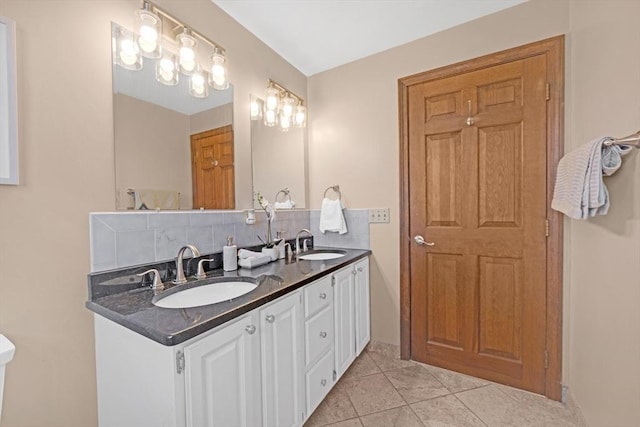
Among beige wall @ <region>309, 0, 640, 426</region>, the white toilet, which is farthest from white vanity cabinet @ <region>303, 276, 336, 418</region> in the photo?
the white toilet

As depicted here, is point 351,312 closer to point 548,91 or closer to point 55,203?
point 55,203

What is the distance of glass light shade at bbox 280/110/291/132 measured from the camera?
212 cm

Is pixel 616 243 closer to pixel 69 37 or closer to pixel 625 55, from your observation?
pixel 625 55

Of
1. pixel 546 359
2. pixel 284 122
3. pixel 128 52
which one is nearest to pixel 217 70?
pixel 128 52

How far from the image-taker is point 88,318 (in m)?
1.04

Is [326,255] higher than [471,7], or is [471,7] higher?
[471,7]

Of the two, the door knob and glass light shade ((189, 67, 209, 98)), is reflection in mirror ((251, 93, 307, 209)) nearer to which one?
glass light shade ((189, 67, 209, 98))

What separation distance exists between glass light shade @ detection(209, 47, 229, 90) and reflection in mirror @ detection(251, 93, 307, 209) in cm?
35

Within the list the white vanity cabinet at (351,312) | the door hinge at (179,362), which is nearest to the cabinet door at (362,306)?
the white vanity cabinet at (351,312)

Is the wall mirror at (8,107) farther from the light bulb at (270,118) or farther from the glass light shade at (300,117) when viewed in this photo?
the glass light shade at (300,117)

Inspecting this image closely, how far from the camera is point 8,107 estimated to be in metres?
0.86

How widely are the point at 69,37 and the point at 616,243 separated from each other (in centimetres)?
230

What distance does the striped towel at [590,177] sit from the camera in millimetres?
1076

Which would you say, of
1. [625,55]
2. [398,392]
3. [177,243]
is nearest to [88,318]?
[177,243]
